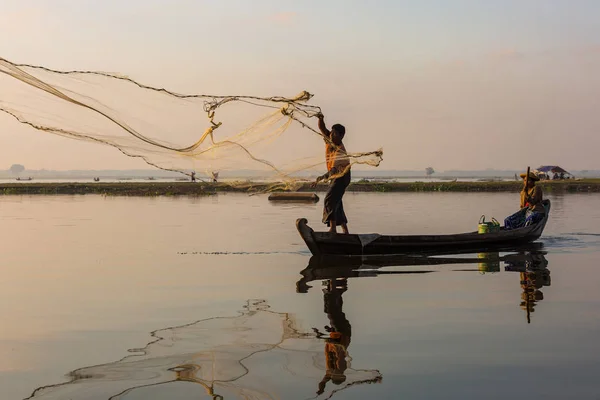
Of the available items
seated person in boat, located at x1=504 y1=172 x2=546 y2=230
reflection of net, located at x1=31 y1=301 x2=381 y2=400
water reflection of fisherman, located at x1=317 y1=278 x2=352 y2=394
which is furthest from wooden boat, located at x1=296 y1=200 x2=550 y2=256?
reflection of net, located at x1=31 y1=301 x2=381 y2=400

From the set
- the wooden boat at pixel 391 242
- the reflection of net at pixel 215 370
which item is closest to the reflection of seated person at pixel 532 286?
the wooden boat at pixel 391 242

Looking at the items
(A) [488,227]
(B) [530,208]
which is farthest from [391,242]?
(B) [530,208]

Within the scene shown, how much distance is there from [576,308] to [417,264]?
5.84 metres

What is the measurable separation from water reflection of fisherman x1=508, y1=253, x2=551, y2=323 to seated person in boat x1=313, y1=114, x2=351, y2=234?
3969mm

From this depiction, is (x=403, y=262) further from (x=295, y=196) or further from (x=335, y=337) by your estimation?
(x=295, y=196)

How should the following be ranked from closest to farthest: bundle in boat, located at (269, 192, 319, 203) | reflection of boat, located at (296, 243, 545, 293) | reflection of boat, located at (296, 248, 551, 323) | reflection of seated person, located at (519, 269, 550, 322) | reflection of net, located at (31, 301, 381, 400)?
reflection of net, located at (31, 301, 381, 400) < reflection of seated person, located at (519, 269, 550, 322) < reflection of boat, located at (296, 248, 551, 323) < reflection of boat, located at (296, 243, 545, 293) < bundle in boat, located at (269, 192, 319, 203)

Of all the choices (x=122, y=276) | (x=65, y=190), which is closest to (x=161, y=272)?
(x=122, y=276)

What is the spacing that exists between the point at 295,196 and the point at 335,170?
35.7 meters

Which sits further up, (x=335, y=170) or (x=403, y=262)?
(x=335, y=170)

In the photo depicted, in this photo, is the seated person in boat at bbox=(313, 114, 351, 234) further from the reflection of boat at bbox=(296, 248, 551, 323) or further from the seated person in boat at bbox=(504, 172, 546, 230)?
the seated person in boat at bbox=(504, 172, 546, 230)

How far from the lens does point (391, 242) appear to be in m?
16.6

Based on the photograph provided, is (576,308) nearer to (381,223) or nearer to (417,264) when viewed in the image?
(417,264)

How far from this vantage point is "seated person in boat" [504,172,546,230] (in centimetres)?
1906

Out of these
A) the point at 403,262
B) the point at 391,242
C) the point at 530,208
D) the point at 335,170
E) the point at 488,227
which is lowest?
the point at 403,262
